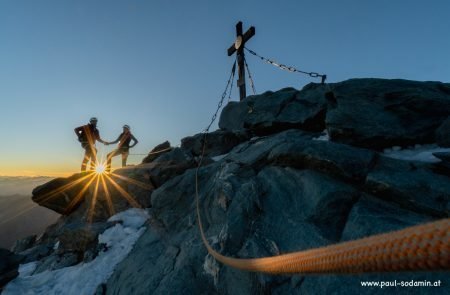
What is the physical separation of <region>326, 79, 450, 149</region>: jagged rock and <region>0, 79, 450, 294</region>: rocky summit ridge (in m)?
0.03

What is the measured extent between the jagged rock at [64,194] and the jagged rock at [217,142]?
7439 millimetres

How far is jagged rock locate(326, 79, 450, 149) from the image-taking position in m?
7.68

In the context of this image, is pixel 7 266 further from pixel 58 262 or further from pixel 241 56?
pixel 241 56

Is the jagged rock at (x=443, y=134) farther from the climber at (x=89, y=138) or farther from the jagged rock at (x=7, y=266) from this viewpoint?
the climber at (x=89, y=138)

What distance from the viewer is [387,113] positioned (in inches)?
326

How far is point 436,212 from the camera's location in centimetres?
461

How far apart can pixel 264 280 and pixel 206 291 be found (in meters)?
1.46

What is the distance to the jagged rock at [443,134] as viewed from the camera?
6926 mm

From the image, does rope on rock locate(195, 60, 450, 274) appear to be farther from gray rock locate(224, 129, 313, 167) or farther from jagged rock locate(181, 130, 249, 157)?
jagged rock locate(181, 130, 249, 157)

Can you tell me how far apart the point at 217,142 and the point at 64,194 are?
1056 centimetres

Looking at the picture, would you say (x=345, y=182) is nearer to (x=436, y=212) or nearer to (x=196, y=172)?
(x=436, y=212)

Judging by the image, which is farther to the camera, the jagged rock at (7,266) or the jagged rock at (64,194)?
the jagged rock at (64,194)

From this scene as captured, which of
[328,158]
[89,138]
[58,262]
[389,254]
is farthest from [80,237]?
[389,254]

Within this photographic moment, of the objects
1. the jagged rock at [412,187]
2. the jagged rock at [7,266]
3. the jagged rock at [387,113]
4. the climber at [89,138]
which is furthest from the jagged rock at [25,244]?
the jagged rock at [412,187]
